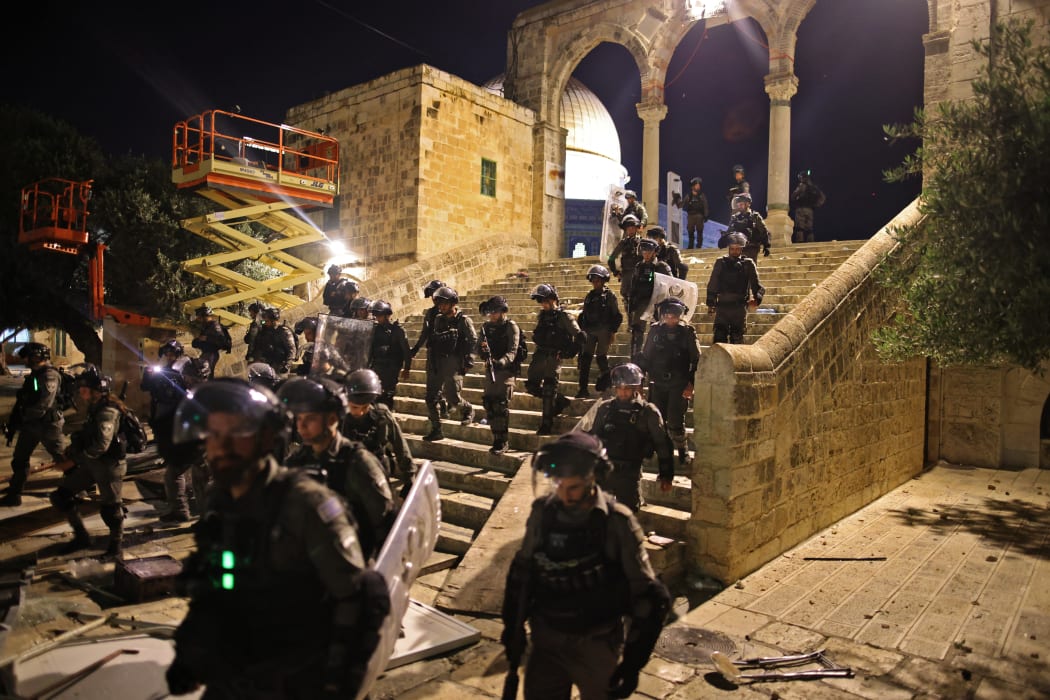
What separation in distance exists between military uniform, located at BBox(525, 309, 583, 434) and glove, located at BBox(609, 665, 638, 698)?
4.95 meters

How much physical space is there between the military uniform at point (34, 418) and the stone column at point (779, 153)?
13.9 metres

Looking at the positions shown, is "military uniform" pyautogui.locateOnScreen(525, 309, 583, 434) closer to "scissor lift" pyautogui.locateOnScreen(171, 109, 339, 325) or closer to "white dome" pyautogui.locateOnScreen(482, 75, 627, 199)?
"scissor lift" pyautogui.locateOnScreen(171, 109, 339, 325)

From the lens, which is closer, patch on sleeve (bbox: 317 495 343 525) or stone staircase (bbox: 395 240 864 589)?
patch on sleeve (bbox: 317 495 343 525)

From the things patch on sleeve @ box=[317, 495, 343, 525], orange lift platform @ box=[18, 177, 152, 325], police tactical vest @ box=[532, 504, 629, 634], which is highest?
orange lift platform @ box=[18, 177, 152, 325]

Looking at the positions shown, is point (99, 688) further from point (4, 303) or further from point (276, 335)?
point (4, 303)

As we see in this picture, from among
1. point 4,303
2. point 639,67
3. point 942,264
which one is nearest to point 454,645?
point 942,264

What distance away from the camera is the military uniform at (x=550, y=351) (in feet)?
25.3

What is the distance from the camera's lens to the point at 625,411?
17.7ft

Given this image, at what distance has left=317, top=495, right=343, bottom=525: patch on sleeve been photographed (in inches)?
90.6

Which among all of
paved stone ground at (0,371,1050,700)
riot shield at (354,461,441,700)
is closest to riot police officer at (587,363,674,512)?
paved stone ground at (0,371,1050,700)

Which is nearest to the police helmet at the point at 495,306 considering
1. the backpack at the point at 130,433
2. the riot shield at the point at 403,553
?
the backpack at the point at 130,433

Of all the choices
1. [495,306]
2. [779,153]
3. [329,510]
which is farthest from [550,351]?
[779,153]

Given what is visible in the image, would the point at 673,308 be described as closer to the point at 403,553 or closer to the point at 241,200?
the point at 403,553

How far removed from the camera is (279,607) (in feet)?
7.47
